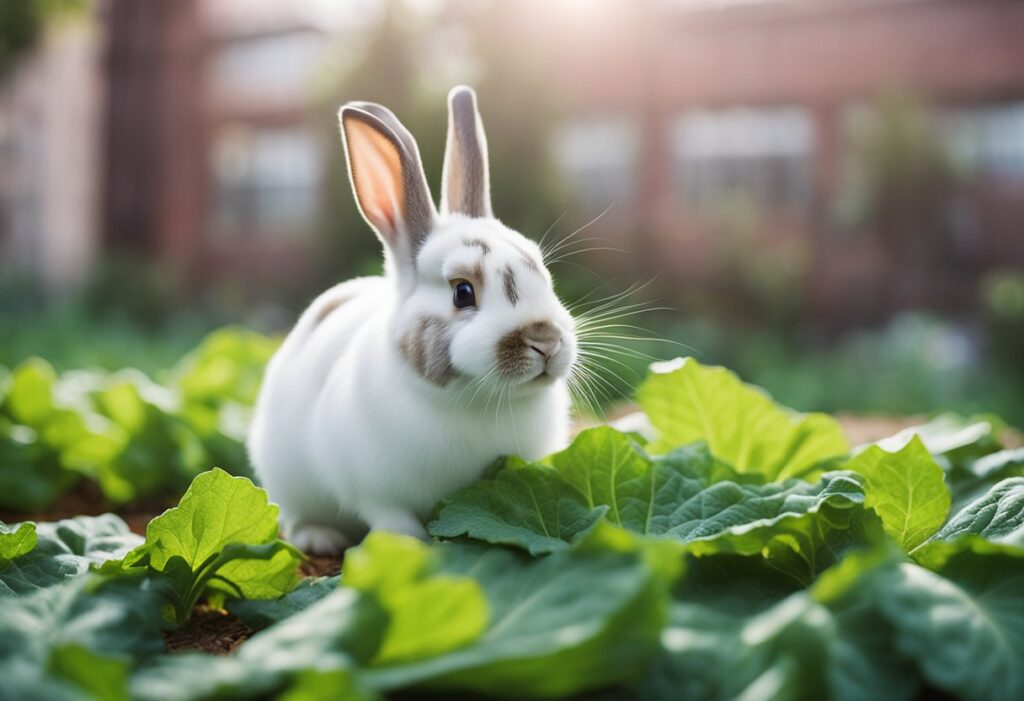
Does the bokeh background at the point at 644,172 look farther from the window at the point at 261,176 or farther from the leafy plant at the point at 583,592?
the leafy plant at the point at 583,592

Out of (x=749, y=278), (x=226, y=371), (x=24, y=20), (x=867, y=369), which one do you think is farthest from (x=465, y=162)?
(x=749, y=278)

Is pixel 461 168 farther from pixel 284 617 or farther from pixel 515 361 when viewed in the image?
pixel 284 617

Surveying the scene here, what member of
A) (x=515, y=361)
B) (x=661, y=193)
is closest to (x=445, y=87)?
(x=661, y=193)

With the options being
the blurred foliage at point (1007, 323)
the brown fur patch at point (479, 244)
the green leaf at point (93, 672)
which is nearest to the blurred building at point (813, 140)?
the blurred foliage at point (1007, 323)

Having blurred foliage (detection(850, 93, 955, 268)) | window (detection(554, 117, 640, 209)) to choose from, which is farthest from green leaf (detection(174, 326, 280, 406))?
window (detection(554, 117, 640, 209))

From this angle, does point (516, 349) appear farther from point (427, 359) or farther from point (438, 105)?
point (438, 105)

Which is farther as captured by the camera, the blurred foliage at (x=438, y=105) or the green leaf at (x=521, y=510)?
the blurred foliage at (x=438, y=105)
